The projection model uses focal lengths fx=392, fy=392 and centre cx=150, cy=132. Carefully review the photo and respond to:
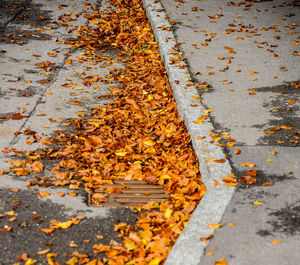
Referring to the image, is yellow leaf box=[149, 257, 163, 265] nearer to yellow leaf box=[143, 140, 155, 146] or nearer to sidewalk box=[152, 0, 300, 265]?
sidewalk box=[152, 0, 300, 265]

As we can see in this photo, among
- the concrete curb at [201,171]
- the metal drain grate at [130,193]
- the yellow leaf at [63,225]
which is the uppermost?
the concrete curb at [201,171]

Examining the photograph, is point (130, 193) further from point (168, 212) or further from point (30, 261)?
point (30, 261)

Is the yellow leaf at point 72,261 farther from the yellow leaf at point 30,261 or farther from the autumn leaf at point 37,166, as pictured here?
the autumn leaf at point 37,166

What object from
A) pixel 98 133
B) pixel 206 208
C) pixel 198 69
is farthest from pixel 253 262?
pixel 198 69

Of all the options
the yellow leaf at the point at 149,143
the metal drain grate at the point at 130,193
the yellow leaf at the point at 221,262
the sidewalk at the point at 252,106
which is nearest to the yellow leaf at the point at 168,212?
the metal drain grate at the point at 130,193

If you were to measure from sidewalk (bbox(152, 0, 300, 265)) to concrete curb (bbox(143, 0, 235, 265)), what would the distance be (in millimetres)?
48

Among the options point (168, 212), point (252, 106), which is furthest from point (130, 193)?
point (252, 106)

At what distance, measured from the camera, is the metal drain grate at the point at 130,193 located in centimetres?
358

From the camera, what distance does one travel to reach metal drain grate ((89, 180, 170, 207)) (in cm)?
358

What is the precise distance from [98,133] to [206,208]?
76.5 inches

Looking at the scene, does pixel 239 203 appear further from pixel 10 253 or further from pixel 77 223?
pixel 10 253

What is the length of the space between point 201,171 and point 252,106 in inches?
51.7

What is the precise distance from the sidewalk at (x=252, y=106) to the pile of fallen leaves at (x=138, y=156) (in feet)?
1.35

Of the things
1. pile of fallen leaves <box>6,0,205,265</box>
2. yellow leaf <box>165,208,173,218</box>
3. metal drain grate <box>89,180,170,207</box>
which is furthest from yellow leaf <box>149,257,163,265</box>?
metal drain grate <box>89,180,170,207</box>
